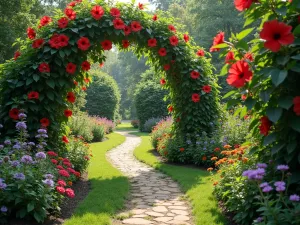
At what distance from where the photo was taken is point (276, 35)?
2264 mm

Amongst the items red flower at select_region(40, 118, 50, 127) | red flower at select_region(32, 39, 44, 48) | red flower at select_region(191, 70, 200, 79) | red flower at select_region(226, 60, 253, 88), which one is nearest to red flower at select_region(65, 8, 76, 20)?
red flower at select_region(32, 39, 44, 48)

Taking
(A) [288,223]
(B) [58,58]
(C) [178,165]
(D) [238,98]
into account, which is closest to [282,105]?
(D) [238,98]

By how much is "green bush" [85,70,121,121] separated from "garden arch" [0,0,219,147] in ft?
43.6

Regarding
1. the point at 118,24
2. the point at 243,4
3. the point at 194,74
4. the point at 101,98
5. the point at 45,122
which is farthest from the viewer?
the point at 101,98

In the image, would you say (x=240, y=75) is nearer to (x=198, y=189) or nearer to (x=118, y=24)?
(x=198, y=189)

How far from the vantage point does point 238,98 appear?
2775 millimetres

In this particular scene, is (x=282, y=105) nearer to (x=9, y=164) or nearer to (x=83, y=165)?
(x=9, y=164)

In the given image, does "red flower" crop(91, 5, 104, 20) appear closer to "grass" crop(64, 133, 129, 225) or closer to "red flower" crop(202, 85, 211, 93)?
"red flower" crop(202, 85, 211, 93)

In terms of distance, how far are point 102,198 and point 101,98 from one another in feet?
52.0

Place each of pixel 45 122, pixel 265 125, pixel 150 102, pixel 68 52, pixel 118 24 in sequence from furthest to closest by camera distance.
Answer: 1. pixel 150 102
2. pixel 118 24
3. pixel 68 52
4. pixel 45 122
5. pixel 265 125

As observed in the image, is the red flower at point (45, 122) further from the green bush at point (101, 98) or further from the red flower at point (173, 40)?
the green bush at point (101, 98)

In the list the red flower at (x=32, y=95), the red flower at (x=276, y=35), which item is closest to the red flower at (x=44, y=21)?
the red flower at (x=32, y=95)

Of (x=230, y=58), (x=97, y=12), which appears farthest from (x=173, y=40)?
(x=230, y=58)

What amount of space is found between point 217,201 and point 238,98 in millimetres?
2092
